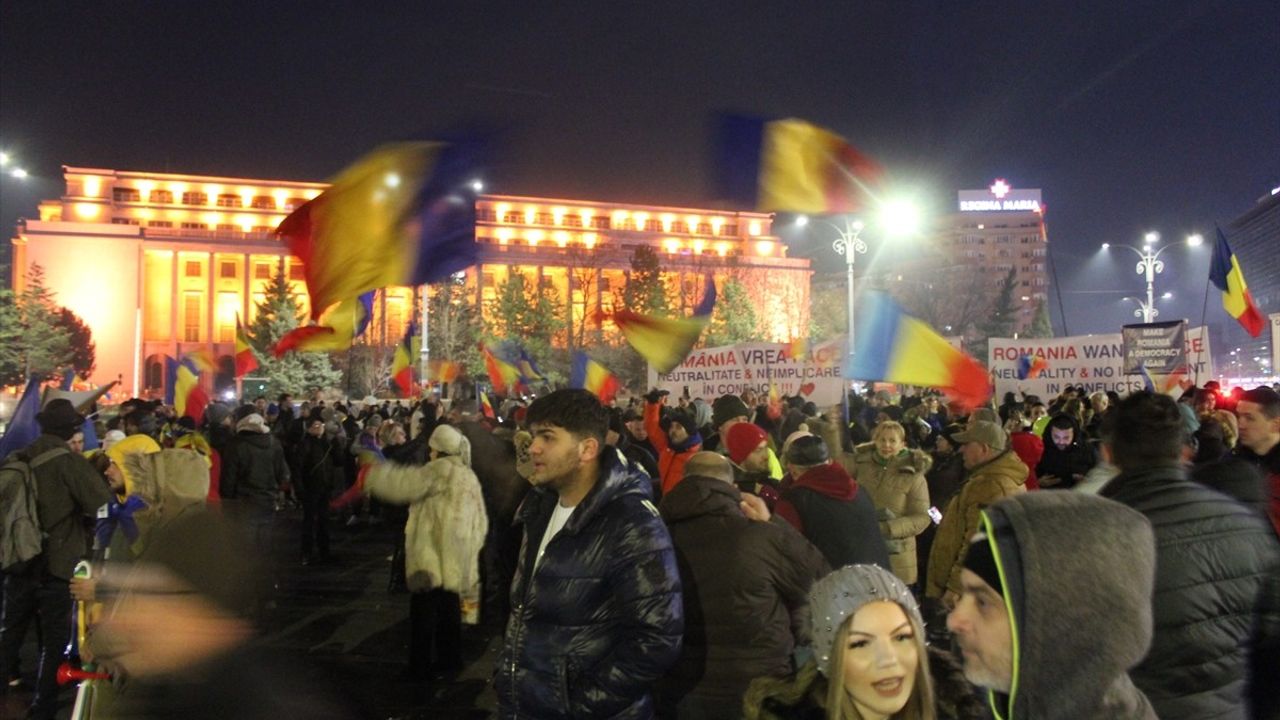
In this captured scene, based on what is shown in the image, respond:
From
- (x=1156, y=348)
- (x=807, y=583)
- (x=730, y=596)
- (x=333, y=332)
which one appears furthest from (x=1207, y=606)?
(x=1156, y=348)

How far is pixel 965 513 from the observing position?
4672mm

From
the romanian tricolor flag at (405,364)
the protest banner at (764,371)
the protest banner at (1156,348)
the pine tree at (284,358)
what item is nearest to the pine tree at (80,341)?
the pine tree at (284,358)

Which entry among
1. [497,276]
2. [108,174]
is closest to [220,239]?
[108,174]

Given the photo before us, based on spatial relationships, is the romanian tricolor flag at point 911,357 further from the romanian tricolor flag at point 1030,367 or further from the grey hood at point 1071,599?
the romanian tricolor flag at point 1030,367

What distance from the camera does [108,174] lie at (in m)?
79.1

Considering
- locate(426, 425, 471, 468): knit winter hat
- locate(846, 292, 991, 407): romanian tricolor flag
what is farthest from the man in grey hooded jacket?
locate(426, 425, 471, 468): knit winter hat

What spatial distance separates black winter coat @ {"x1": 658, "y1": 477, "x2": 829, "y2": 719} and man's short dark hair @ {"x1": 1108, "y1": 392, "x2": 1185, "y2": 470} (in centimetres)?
116

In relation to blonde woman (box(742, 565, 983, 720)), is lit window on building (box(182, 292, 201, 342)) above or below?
above

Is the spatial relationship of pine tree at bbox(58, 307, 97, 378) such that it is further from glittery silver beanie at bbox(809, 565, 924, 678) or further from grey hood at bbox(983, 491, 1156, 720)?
grey hood at bbox(983, 491, 1156, 720)

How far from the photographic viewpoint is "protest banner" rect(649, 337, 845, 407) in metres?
15.2

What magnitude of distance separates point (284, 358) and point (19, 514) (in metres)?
50.4

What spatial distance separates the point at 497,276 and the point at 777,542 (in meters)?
75.3

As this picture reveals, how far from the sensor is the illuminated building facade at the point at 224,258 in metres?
72.3

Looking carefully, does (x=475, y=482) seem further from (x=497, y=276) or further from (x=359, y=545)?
(x=497, y=276)
